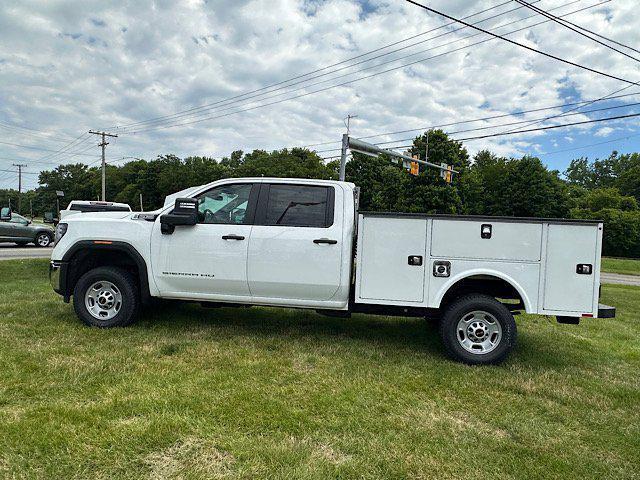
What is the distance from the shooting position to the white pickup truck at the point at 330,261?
4.68 m

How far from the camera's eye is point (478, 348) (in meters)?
4.91

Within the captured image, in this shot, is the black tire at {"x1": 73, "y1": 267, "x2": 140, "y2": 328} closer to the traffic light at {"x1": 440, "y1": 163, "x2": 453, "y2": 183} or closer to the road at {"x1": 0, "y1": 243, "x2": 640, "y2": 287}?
the road at {"x1": 0, "y1": 243, "x2": 640, "y2": 287}

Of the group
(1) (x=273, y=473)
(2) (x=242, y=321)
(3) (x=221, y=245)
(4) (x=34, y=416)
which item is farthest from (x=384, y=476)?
(2) (x=242, y=321)

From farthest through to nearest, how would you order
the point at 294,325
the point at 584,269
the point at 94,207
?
the point at 94,207 < the point at 294,325 < the point at 584,269

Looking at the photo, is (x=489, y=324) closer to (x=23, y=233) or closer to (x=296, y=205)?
(x=296, y=205)

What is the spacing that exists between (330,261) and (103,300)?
2.94 m

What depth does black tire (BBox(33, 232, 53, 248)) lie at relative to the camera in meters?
20.2

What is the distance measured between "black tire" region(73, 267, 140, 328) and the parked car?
55.9 feet

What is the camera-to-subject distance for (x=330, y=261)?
500cm

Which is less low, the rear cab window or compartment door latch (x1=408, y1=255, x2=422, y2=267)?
the rear cab window

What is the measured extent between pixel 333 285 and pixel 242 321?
6.23 ft

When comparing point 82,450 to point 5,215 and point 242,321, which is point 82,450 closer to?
point 242,321


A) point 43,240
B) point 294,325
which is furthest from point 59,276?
point 43,240

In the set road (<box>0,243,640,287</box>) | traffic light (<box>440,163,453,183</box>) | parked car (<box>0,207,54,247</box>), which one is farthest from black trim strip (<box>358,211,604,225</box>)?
traffic light (<box>440,163,453,183</box>)
